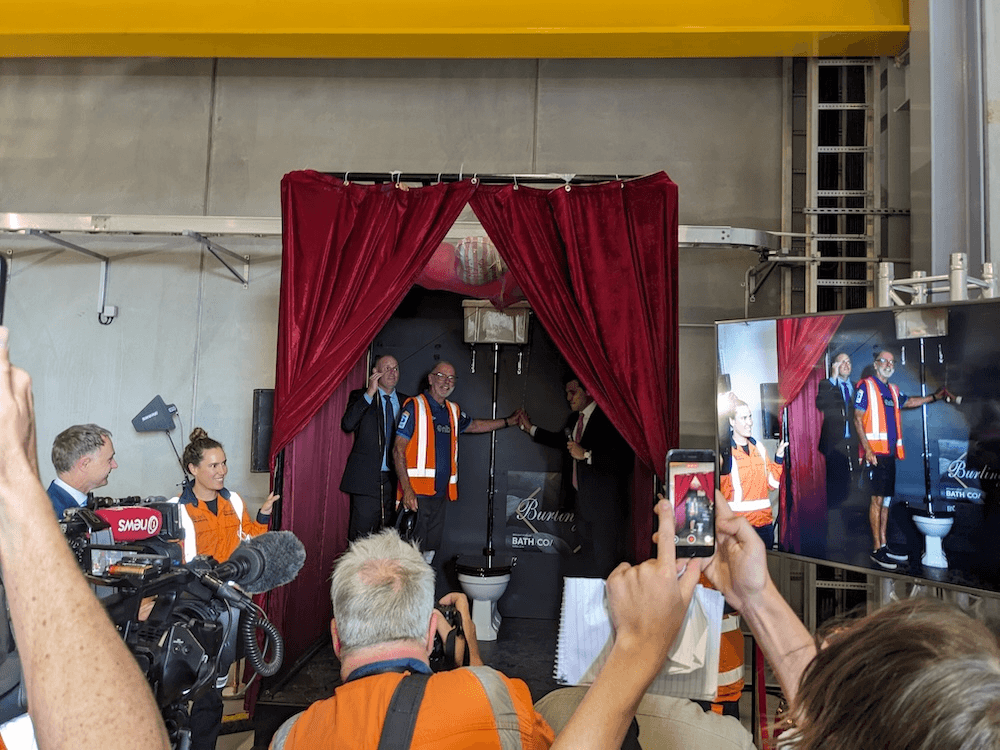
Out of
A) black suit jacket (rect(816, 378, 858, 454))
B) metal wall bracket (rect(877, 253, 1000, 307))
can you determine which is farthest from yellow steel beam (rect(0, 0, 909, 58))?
black suit jacket (rect(816, 378, 858, 454))

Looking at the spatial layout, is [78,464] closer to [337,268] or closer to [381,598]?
[337,268]

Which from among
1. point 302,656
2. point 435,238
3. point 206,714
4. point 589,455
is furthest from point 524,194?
point 206,714

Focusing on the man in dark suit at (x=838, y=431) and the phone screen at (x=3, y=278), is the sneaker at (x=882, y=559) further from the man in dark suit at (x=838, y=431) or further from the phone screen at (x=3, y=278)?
the phone screen at (x=3, y=278)

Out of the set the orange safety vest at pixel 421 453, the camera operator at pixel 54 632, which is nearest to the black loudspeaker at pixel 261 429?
the orange safety vest at pixel 421 453

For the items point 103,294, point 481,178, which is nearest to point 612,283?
point 481,178

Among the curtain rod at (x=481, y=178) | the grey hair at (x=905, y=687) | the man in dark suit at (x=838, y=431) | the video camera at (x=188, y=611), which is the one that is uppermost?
the curtain rod at (x=481, y=178)

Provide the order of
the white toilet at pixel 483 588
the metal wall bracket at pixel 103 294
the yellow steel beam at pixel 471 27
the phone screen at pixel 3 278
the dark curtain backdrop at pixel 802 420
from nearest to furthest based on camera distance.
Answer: the dark curtain backdrop at pixel 802 420, the yellow steel beam at pixel 471 27, the white toilet at pixel 483 588, the metal wall bracket at pixel 103 294, the phone screen at pixel 3 278

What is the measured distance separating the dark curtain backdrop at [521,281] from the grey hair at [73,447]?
2.75ft

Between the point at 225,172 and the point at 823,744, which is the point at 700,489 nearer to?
the point at 823,744

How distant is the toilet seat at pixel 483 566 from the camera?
5.04 metres

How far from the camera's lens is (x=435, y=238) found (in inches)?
161

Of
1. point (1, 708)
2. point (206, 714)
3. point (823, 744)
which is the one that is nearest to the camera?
point (823, 744)

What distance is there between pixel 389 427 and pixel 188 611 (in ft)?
13.9

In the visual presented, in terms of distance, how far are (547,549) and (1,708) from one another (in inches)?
187
